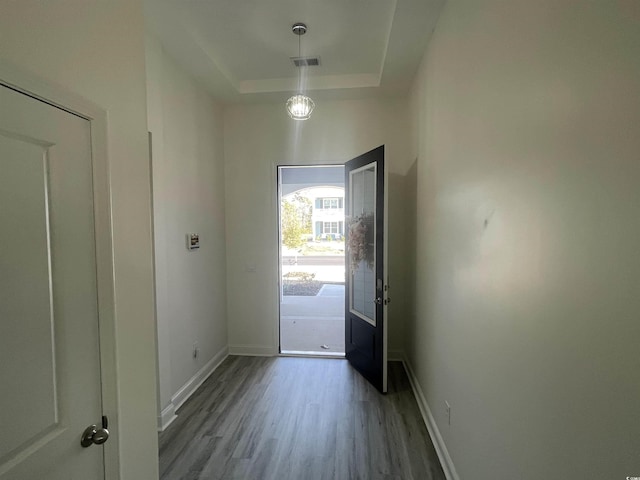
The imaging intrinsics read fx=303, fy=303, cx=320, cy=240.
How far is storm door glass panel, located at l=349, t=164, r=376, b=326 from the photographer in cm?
308

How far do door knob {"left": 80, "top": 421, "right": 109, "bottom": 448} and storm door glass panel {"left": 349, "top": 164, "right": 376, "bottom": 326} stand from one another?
2.36 metres

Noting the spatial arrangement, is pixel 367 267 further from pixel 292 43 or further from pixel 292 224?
pixel 292 224

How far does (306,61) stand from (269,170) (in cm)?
128

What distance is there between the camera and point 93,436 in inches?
40.6

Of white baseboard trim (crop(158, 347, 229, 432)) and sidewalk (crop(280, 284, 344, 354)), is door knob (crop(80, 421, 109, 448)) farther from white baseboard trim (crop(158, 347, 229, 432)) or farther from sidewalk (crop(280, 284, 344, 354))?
sidewalk (crop(280, 284, 344, 354))

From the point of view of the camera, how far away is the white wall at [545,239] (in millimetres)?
686

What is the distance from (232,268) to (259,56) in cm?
239

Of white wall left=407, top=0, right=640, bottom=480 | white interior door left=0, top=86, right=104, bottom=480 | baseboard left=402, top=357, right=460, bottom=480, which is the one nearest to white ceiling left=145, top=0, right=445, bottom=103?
white wall left=407, top=0, right=640, bottom=480

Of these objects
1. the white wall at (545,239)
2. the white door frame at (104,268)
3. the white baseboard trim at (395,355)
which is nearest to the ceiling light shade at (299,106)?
the white wall at (545,239)

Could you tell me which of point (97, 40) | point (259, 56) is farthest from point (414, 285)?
point (97, 40)

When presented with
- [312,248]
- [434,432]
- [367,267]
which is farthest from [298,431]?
[312,248]

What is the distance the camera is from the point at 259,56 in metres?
2.88

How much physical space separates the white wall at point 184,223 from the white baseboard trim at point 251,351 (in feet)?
0.48

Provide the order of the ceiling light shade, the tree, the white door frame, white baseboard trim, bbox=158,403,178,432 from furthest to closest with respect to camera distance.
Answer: the tree
the ceiling light shade
white baseboard trim, bbox=158,403,178,432
the white door frame
